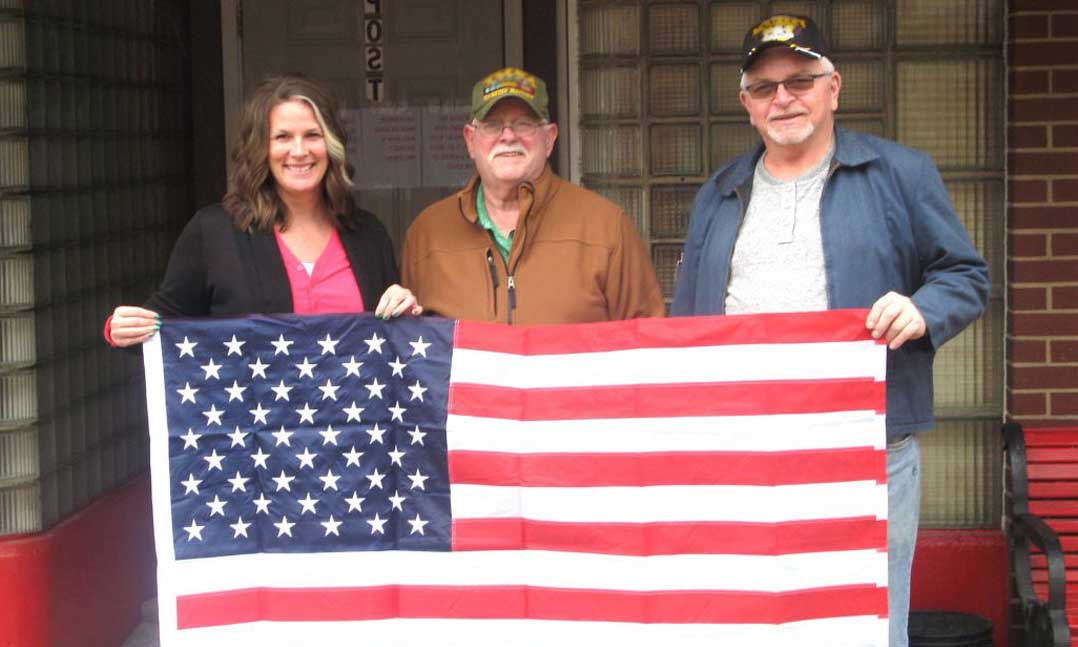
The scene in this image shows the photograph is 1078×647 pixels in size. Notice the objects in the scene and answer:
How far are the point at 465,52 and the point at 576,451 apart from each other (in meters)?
3.18

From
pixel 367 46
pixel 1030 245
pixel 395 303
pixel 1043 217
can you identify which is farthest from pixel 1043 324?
pixel 367 46

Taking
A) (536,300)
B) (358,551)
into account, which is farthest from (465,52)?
(358,551)

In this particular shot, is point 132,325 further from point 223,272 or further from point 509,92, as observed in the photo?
point 509,92

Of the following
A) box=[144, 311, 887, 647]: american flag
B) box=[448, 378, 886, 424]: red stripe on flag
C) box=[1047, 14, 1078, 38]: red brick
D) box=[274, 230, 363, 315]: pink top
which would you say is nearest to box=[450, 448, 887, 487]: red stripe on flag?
box=[144, 311, 887, 647]: american flag

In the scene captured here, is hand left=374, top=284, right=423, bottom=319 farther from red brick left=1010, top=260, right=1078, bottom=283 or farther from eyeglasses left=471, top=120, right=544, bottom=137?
red brick left=1010, top=260, right=1078, bottom=283

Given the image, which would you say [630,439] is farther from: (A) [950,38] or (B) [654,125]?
(A) [950,38]

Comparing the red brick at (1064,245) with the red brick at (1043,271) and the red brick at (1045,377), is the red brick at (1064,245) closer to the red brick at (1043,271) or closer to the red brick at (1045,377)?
the red brick at (1043,271)

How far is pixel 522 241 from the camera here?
4.46 meters

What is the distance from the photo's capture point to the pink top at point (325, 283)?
172 inches

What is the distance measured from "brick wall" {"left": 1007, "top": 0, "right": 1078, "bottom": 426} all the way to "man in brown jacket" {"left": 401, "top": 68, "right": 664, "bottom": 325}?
1.85m

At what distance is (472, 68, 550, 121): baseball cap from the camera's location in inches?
173

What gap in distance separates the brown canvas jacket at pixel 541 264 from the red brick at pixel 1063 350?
1.92 m

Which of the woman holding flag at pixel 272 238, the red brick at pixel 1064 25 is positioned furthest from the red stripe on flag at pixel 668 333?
the red brick at pixel 1064 25

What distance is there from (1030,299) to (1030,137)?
0.62 meters
